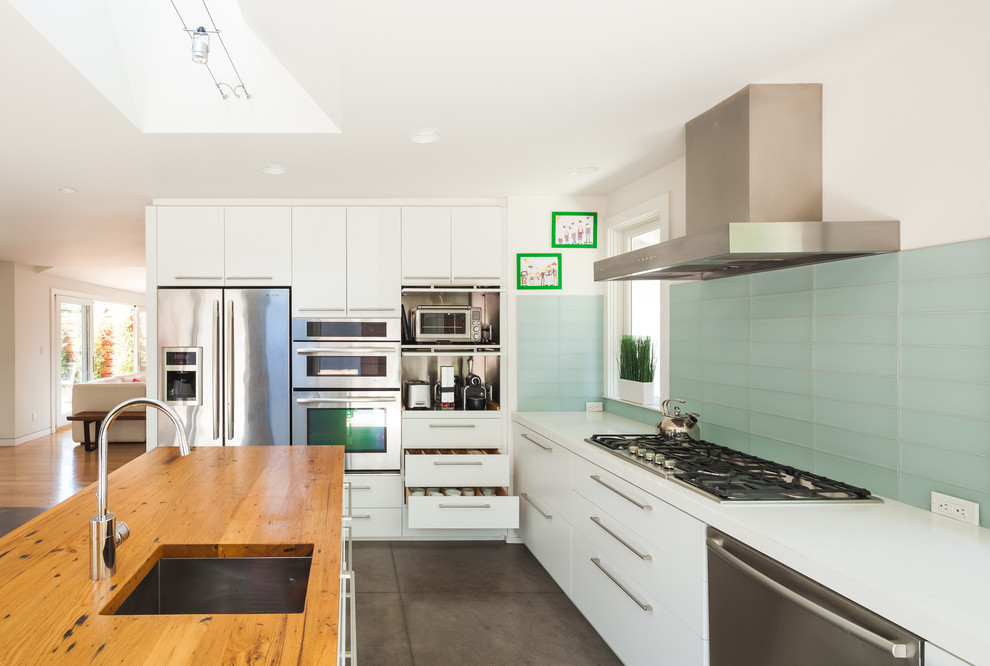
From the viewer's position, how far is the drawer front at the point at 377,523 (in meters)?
3.90

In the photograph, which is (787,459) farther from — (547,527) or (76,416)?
(76,416)

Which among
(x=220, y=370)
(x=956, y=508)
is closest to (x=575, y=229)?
(x=220, y=370)

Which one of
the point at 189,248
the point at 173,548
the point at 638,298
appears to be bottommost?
the point at 173,548

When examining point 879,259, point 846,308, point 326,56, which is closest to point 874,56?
point 879,259

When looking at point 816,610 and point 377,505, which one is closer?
point 816,610

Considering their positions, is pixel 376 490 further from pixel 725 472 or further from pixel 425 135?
pixel 725 472

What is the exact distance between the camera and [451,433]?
3.91 m

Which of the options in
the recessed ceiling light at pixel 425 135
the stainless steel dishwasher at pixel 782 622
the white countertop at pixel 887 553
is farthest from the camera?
the recessed ceiling light at pixel 425 135

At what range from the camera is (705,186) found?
2.38m

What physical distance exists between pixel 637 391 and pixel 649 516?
1.34m

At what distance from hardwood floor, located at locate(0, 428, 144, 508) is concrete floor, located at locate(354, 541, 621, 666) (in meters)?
3.27

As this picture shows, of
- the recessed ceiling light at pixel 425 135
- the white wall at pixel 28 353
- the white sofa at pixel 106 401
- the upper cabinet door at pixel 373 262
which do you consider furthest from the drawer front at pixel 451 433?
the white wall at pixel 28 353

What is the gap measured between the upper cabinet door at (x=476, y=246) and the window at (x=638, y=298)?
0.77 meters

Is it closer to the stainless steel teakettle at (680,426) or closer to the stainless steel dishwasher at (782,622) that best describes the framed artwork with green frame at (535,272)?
the stainless steel teakettle at (680,426)
